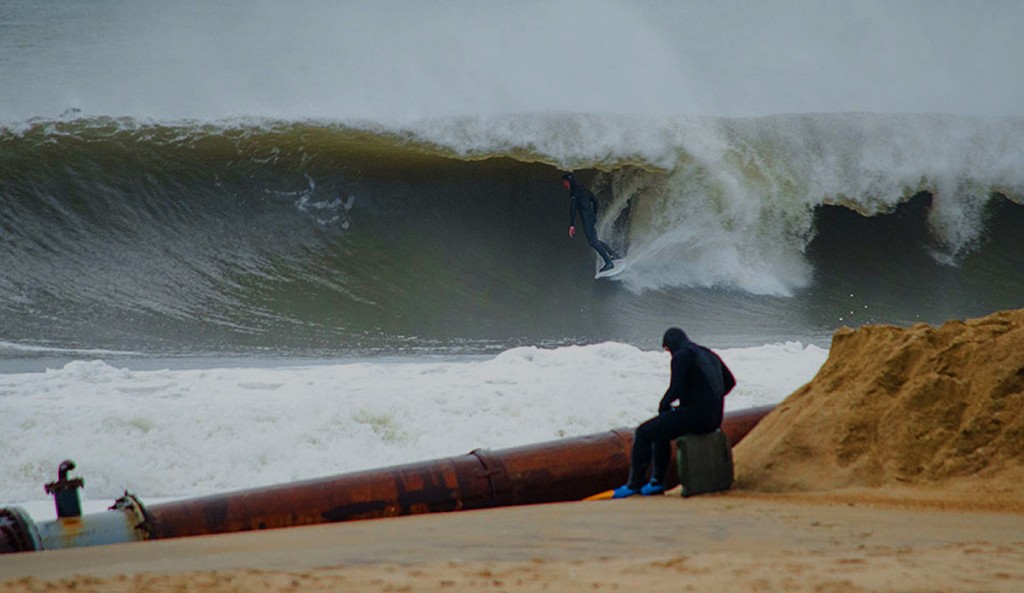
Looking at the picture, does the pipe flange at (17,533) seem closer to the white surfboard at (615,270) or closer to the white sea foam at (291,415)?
the white sea foam at (291,415)

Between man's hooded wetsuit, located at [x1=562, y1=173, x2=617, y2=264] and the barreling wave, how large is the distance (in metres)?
0.39

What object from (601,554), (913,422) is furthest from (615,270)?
(601,554)

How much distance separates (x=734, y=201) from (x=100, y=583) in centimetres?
1946

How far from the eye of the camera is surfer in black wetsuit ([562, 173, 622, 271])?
1858cm

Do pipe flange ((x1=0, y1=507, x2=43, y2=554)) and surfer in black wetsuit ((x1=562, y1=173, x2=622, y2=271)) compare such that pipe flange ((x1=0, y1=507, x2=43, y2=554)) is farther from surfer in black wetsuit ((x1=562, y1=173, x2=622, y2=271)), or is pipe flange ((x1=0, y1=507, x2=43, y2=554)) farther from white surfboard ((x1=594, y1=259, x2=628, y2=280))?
white surfboard ((x1=594, y1=259, x2=628, y2=280))

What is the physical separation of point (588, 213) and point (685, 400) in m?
13.6

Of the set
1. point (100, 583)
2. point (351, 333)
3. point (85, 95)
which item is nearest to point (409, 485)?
point (100, 583)

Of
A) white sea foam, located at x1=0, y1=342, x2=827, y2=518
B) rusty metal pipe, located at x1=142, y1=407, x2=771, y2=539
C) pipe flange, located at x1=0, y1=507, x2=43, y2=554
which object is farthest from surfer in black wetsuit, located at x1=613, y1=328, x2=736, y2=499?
pipe flange, located at x1=0, y1=507, x2=43, y2=554

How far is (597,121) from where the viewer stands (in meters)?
22.7

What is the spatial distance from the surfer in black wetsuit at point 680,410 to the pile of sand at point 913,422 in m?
0.46

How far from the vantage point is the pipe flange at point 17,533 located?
4.96 metres

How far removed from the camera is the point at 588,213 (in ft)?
64.3

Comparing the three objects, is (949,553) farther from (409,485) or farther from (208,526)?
(208,526)

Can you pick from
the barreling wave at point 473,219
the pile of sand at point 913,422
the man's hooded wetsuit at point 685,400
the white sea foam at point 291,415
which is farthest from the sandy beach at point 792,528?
the barreling wave at point 473,219
